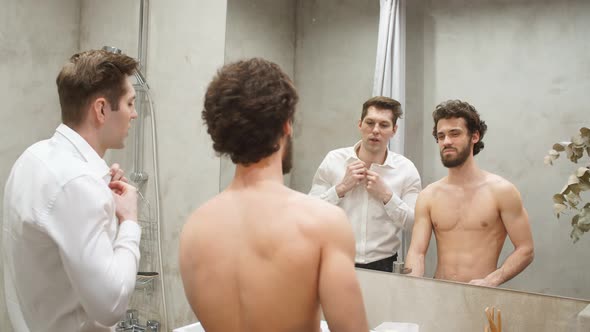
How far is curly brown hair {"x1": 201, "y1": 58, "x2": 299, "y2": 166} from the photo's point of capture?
3.24 feet

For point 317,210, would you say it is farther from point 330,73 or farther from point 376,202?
point 330,73

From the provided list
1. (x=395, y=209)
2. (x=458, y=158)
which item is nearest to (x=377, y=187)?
(x=395, y=209)

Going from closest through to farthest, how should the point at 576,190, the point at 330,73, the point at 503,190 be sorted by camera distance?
the point at 576,190 → the point at 503,190 → the point at 330,73

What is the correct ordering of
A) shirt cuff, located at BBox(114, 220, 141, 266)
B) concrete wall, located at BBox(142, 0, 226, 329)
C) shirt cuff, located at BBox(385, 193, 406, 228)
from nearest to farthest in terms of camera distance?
shirt cuff, located at BBox(114, 220, 141, 266) → shirt cuff, located at BBox(385, 193, 406, 228) → concrete wall, located at BBox(142, 0, 226, 329)

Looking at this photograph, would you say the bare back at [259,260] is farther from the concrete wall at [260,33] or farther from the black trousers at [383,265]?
the concrete wall at [260,33]

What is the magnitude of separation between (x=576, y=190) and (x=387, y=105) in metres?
0.67

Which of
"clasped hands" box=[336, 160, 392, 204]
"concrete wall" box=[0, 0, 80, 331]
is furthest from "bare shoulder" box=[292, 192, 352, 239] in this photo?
"concrete wall" box=[0, 0, 80, 331]

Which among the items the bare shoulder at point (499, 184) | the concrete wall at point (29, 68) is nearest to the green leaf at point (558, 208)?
the bare shoulder at point (499, 184)

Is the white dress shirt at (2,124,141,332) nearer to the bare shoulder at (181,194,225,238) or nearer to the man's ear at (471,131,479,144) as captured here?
the bare shoulder at (181,194,225,238)

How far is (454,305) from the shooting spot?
1.72m

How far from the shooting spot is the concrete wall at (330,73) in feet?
6.36

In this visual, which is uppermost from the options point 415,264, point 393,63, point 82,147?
point 393,63

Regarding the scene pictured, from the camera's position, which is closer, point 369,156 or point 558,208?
point 558,208

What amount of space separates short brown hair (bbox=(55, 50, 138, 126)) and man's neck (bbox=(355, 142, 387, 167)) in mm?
917
